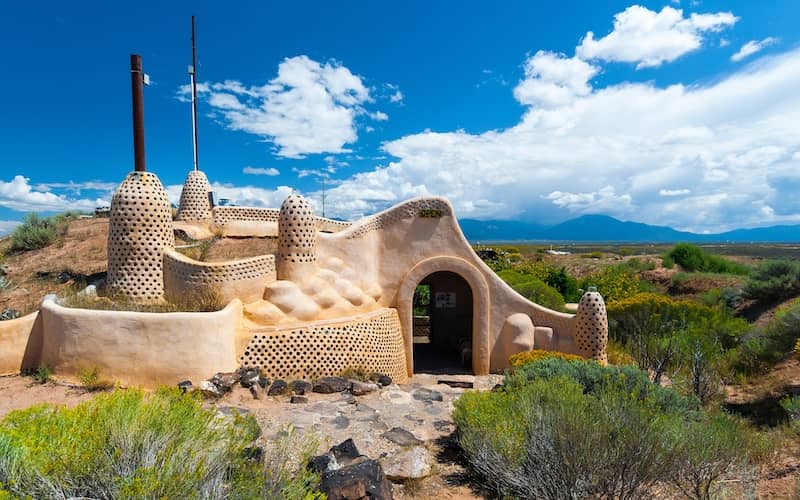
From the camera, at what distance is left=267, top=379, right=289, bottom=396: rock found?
804 centimetres

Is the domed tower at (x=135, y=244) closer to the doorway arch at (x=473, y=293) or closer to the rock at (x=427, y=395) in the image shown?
the doorway arch at (x=473, y=293)

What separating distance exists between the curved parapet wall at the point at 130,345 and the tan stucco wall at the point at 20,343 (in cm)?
75

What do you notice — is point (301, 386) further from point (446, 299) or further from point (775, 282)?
point (775, 282)

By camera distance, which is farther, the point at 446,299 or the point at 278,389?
the point at 446,299

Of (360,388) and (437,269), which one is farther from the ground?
(437,269)

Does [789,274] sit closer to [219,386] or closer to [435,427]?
[435,427]

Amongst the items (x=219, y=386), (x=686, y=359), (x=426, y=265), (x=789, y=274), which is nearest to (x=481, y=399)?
(x=219, y=386)

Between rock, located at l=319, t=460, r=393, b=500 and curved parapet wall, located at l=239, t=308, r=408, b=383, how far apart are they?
14.6 ft

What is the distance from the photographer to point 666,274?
89.4 ft

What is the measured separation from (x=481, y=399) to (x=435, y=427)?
4.77 feet

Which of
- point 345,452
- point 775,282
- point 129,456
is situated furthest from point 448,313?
Result: point 775,282

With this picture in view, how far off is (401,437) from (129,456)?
4.08 metres

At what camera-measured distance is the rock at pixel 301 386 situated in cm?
818

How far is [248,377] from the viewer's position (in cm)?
803
